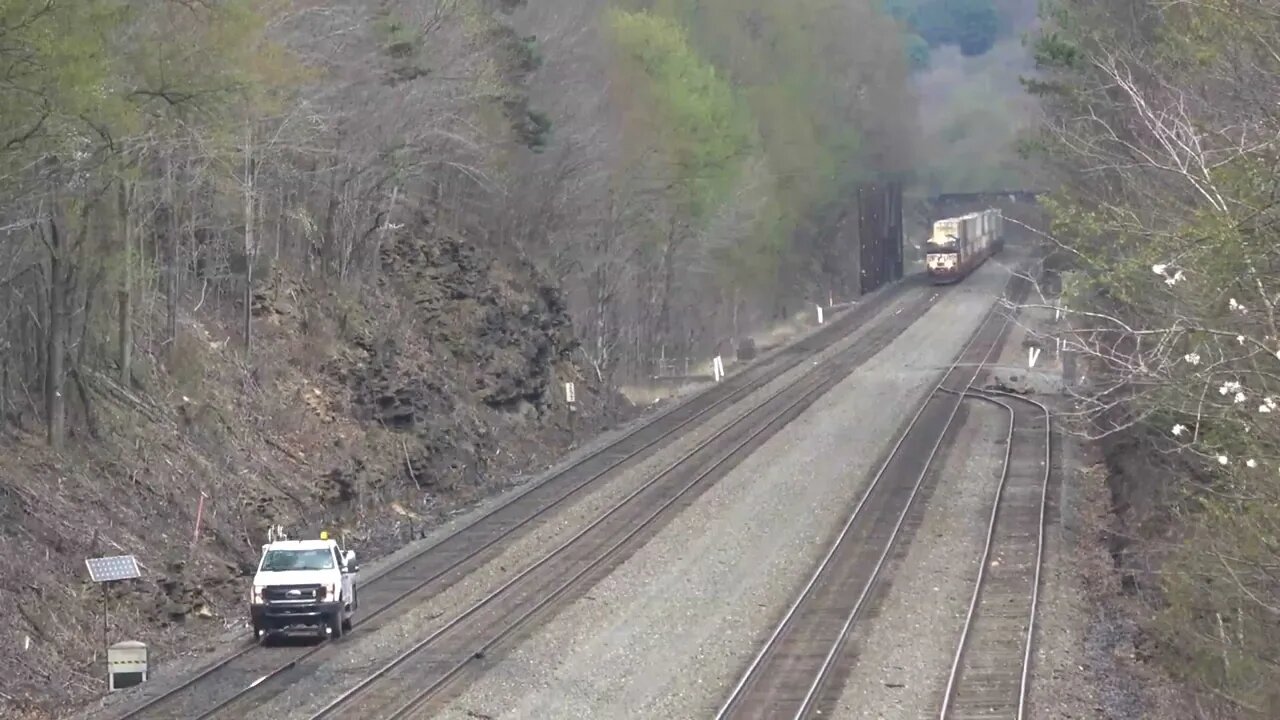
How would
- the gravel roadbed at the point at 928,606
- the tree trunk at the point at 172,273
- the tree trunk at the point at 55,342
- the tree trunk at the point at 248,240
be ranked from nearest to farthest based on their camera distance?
the gravel roadbed at the point at 928,606 < the tree trunk at the point at 55,342 < the tree trunk at the point at 248,240 < the tree trunk at the point at 172,273

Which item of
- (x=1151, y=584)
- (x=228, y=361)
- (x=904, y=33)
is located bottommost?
(x=1151, y=584)

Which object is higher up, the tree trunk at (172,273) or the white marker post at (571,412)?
the tree trunk at (172,273)

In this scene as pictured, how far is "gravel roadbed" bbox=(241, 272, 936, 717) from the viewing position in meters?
19.0

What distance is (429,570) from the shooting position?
26.5 m

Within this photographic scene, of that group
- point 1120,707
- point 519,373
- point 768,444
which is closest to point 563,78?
point 519,373

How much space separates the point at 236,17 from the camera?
2353 cm

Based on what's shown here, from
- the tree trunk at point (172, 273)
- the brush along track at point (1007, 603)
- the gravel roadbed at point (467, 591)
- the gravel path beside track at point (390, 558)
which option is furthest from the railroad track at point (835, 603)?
the tree trunk at point (172, 273)

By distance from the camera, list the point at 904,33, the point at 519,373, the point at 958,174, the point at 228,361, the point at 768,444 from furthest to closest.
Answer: the point at 958,174 → the point at 904,33 → the point at 519,373 → the point at 768,444 → the point at 228,361

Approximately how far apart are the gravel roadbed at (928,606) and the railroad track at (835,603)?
0.30 m

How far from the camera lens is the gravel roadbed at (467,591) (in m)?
19.0

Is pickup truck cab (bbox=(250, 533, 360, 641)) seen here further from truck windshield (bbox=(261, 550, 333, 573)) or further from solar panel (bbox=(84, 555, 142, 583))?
solar panel (bbox=(84, 555, 142, 583))

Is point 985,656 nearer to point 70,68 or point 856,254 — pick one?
point 70,68

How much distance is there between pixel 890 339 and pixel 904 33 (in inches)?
2216

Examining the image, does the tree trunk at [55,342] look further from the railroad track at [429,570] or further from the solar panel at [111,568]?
the railroad track at [429,570]
